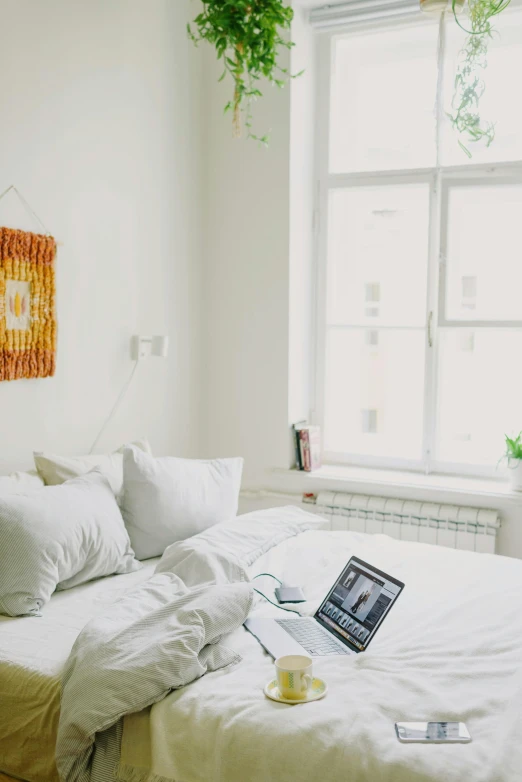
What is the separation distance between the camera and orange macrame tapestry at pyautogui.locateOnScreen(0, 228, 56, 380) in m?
2.58

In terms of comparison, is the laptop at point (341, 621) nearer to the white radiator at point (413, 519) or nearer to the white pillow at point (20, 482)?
the white pillow at point (20, 482)

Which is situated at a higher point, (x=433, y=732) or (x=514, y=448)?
(x=514, y=448)

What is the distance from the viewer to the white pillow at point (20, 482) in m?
2.40

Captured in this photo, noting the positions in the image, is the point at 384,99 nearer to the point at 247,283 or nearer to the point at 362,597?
the point at 247,283

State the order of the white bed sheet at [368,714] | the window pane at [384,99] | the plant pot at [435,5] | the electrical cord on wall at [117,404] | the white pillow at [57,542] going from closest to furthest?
the white bed sheet at [368,714] < the white pillow at [57,542] < the plant pot at [435,5] < the electrical cord on wall at [117,404] < the window pane at [384,99]

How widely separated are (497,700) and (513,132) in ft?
8.56

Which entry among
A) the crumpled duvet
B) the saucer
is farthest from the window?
the saucer

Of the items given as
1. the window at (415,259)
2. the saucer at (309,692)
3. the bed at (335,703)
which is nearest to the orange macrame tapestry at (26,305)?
the bed at (335,703)

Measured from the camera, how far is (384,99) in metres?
3.73

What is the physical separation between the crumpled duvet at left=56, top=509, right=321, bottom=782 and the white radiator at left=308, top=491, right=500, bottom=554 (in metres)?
1.42

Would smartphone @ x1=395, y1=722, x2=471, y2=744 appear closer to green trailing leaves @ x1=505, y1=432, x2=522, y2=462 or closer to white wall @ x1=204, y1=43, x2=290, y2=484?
green trailing leaves @ x1=505, y1=432, x2=522, y2=462

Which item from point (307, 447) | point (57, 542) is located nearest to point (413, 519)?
point (307, 447)

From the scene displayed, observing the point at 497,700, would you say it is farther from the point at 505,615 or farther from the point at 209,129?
the point at 209,129

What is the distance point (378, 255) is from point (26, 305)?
1.81m
